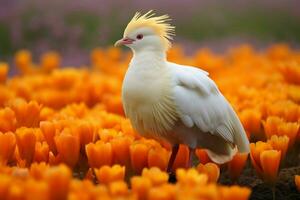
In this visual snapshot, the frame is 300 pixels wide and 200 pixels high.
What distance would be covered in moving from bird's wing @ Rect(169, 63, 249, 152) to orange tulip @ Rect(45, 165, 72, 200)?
0.63 m

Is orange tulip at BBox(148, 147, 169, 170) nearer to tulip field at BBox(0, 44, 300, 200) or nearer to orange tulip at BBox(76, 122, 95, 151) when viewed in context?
tulip field at BBox(0, 44, 300, 200)

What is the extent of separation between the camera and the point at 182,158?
2285 millimetres

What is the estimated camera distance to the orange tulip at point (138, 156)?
6.97 ft

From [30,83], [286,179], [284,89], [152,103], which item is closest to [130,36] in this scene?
[152,103]

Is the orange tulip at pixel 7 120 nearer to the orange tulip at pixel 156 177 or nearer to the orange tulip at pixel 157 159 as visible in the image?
the orange tulip at pixel 157 159

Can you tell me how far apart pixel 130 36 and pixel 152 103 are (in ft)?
1.05

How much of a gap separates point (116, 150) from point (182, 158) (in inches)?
10.6

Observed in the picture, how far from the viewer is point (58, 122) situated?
2396mm

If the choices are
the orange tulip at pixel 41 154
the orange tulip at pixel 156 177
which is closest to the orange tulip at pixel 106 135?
the orange tulip at pixel 41 154

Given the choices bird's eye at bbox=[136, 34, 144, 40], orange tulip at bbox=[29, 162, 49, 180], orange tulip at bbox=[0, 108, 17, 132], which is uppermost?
bird's eye at bbox=[136, 34, 144, 40]

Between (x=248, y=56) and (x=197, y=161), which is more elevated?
(x=248, y=56)

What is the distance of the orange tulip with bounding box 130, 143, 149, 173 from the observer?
6.97 ft

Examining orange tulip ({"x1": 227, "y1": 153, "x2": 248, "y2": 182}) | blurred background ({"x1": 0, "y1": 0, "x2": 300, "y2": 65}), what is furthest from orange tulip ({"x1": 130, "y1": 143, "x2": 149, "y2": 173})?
blurred background ({"x1": 0, "y1": 0, "x2": 300, "y2": 65})

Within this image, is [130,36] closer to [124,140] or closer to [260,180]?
[124,140]
